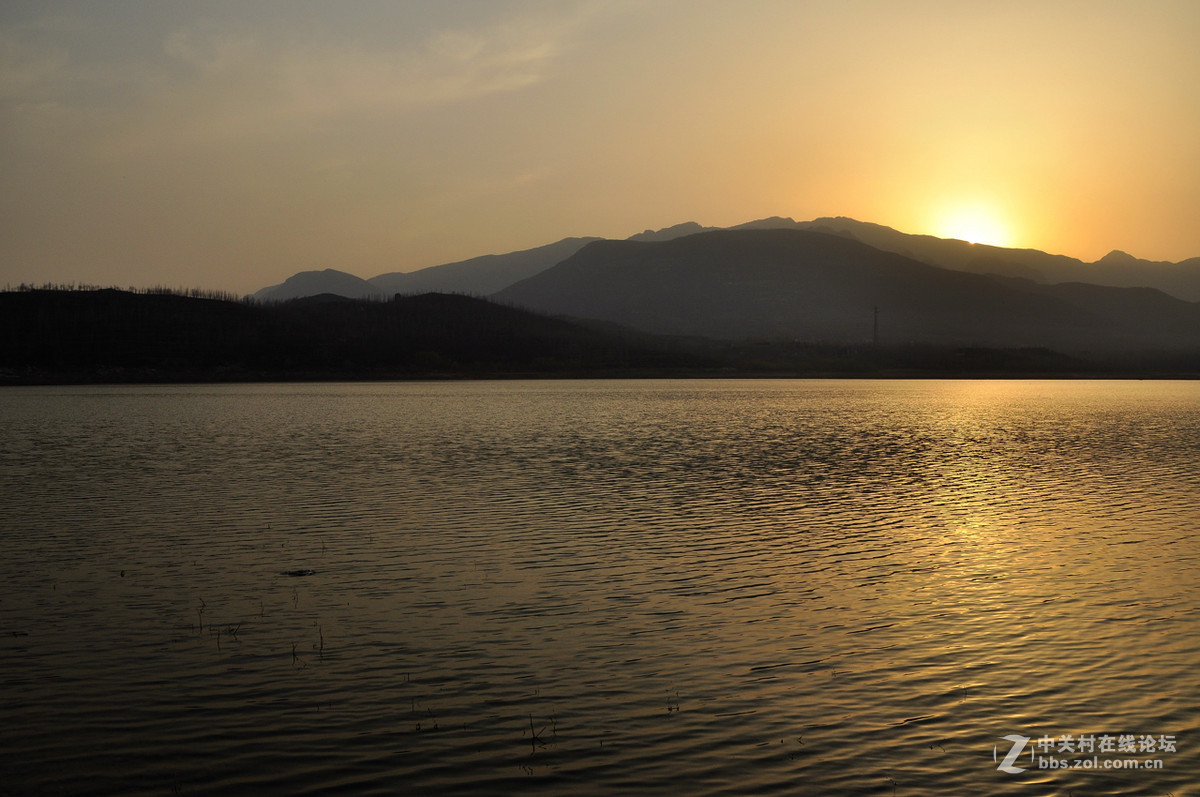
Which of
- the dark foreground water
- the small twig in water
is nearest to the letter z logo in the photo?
the dark foreground water

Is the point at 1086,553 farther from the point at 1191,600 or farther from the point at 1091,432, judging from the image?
the point at 1091,432

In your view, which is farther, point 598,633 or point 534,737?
point 598,633

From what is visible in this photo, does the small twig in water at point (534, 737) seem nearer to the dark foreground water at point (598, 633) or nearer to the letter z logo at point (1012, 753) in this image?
the dark foreground water at point (598, 633)

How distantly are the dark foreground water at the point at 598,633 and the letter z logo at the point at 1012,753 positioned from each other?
0.08m

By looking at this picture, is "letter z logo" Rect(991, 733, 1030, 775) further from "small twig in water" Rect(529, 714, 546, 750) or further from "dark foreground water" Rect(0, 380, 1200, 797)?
"small twig in water" Rect(529, 714, 546, 750)

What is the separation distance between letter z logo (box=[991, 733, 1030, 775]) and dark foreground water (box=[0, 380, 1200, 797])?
0.08 meters

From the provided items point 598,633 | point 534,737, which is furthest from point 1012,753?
point 598,633

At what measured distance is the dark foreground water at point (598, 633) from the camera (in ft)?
37.1

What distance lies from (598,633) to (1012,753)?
23.7 feet

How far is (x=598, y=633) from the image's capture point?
1672 centimetres

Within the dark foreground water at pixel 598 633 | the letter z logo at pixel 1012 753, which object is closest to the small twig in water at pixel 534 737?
the dark foreground water at pixel 598 633

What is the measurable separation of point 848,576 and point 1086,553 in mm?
7190

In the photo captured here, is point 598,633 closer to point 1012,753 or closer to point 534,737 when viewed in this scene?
point 534,737

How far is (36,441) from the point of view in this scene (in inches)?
2260
